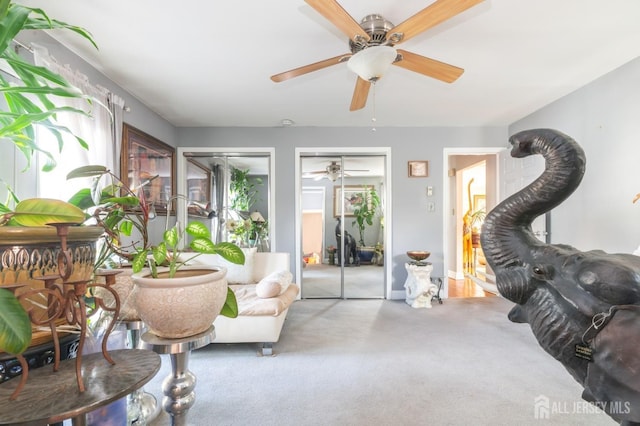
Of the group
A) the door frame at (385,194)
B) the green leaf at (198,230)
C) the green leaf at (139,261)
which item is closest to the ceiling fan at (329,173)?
the door frame at (385,194)

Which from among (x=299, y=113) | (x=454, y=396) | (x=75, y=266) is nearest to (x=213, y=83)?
(x=299, y=113)

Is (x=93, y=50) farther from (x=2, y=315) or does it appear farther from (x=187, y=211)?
(x=2, y=315)

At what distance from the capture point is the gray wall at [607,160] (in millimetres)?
2408

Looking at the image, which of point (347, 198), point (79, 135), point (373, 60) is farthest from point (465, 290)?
point (79, 135)

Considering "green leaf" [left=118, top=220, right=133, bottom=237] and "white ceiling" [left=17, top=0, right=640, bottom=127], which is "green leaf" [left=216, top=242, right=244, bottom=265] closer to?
"green leaf" [left=118, top=220, right=133, bottom=237]

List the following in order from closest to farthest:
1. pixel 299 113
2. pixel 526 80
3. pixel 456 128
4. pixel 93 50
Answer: pixel 93 50 → pixel 526 80 → pixel 299 113 → pixel 456 128

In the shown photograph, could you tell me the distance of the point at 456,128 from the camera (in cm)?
415

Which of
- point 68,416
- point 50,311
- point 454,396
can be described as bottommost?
point 454,396

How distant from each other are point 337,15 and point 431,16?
0.48m

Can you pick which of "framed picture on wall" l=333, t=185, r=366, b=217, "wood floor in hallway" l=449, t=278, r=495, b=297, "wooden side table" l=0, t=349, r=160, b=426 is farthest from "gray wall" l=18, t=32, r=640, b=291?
"wooden side table" l=0, t=349, r=160, b=426

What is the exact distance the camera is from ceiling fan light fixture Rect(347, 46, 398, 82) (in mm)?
1652

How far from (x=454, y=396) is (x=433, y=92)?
2728 millimetres

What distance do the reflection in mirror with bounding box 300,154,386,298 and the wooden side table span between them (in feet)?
11.7

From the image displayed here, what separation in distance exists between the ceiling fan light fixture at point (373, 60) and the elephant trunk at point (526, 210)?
1.32 meters
